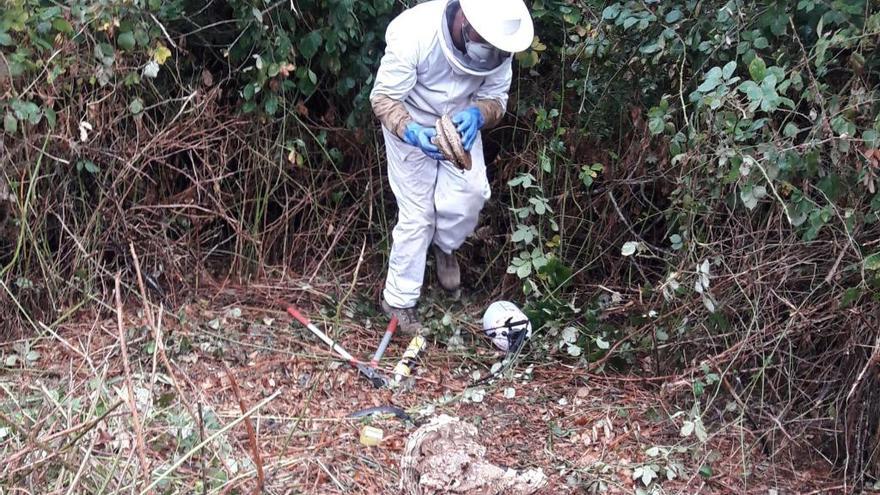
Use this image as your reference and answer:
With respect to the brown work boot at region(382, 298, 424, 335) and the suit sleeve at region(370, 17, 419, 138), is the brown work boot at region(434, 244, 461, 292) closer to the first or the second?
the brown work boot at region(382, 298, 424, 335)

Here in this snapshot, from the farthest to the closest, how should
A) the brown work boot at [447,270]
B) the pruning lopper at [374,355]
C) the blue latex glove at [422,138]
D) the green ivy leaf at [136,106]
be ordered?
the brown work boot at [447,270] < the green ivy leaf at [136,106] < the pruning lopper at [374,355] < the blue latex glove at [422,138]


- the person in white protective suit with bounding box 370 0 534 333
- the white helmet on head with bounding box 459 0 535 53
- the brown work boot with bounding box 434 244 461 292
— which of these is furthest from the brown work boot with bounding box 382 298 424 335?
the white helmet on head with bounding box 459 0 535 53

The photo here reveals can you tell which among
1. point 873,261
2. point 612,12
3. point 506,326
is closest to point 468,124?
point 612,12

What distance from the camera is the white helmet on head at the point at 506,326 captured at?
4.51 metres

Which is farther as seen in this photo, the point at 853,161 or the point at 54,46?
the point at 54,46

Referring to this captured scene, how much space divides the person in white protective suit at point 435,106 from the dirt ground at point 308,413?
447mm

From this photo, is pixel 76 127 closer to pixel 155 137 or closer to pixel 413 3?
pixel 155 137

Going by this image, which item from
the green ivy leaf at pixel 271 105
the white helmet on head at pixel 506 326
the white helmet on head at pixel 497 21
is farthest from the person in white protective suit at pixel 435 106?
the green ivy leaf at pixel 271 105

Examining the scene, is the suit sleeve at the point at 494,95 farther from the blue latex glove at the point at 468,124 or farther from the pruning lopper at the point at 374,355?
the pruning lopper at the point at 374,355

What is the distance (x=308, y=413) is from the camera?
4.06 metres

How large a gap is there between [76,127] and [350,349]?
5.65 ft

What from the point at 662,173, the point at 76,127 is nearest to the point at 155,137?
the point at 76,127

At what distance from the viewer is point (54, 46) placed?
426cm

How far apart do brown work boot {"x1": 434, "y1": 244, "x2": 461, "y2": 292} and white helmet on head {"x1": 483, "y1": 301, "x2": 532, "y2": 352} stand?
0.34m
